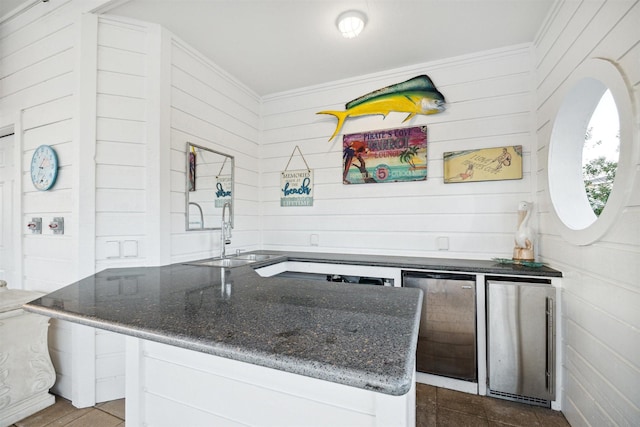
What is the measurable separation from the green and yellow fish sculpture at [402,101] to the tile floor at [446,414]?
2.29 meters

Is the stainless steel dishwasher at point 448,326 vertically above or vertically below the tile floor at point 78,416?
above

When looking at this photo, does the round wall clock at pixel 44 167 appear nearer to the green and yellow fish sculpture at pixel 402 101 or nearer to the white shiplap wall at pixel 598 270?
the green and yellow fish sculpture at pixel 402 101

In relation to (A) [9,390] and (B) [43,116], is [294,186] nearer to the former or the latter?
(B) [43,116]

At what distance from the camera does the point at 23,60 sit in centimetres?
225

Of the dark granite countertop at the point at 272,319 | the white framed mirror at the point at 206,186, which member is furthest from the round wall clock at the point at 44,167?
the dark granite countertop at the point at 272,319

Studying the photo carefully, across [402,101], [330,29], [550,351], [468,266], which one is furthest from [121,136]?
[550,351]

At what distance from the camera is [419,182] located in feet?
8.55

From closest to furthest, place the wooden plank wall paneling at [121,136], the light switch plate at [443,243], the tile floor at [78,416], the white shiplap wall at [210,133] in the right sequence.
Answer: the tile floor at [78,416] → the wooden plank wall paneling at [121,136] → the white shiplap wall at [210,133] → the light switch plate at [443,243]

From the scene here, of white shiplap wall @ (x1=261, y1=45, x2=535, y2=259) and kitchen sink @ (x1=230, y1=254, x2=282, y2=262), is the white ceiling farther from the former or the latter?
kitchen sink @ (x1=230, y1=254, x2=282, y2=262)

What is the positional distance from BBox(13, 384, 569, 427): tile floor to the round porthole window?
1.13m

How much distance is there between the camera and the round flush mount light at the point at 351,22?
1971 millimetres

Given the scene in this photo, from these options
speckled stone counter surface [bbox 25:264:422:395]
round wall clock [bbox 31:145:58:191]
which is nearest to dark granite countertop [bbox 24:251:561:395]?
speckled stone counter surface [bbox 25:264:422:395]

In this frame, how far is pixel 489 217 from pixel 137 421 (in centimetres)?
260

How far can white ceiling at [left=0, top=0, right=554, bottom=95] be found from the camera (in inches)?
75.6
